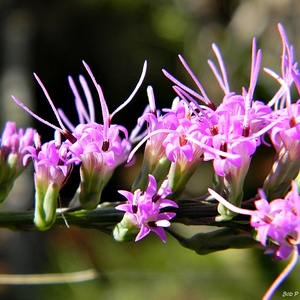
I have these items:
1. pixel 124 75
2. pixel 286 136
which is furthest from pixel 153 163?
pixel 124 75

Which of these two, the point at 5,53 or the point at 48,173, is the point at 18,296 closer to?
the point at 5,53

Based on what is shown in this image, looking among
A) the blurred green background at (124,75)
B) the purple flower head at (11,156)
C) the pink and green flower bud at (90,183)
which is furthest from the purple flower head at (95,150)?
the blurred green background at (124,75)

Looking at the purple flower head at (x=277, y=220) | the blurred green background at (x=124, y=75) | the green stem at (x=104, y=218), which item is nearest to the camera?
the purple flower head at (x=277, y=220)

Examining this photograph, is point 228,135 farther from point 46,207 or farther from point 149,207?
point 46,207

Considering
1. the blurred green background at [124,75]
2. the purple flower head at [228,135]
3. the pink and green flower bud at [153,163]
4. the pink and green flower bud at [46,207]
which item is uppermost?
the purple flower head at [228,135]

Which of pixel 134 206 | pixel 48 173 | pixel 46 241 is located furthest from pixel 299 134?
pixel 46 241

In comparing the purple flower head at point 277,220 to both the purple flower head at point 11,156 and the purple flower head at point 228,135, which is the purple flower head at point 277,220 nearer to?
the purple flower head at point 228,135

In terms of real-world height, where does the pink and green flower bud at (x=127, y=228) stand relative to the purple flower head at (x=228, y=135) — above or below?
below
